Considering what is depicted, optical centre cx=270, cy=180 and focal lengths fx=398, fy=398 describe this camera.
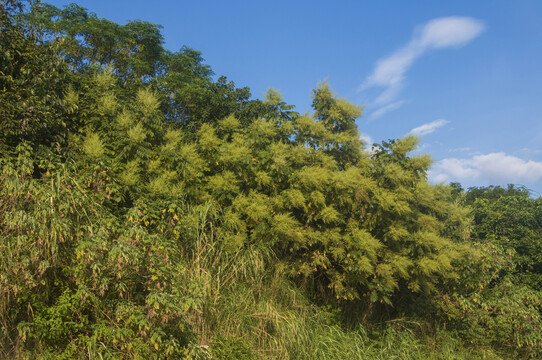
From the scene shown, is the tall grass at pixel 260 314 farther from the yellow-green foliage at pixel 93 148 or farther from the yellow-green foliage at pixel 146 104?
the yellow-green foliage at pixel 146 104

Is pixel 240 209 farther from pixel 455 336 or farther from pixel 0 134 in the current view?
pixel 455 336

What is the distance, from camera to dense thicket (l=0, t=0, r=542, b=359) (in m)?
4.09

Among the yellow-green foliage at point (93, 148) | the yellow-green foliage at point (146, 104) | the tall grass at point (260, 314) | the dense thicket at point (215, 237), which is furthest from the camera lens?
the yellow-green foliage at point (146, 104)

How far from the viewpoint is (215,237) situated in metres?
5.96

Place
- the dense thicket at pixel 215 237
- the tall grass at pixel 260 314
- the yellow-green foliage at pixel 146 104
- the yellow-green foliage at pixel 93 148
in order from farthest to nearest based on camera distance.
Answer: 1. the yellow-green foliage at pixel 146 104
2. the yellow-green foliage at pixel 93 148
3. the tall grass at pixel 260 314
4. the dense thicket at pixel 215 237

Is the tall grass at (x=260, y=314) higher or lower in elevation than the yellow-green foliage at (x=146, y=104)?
lower

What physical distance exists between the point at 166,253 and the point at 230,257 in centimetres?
118

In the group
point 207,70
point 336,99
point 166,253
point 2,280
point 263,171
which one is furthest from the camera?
point 207,70

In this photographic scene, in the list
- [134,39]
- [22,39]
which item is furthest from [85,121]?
[134,39]

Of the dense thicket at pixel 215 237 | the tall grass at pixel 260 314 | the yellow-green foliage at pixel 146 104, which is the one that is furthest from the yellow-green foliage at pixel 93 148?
the tall grass at pixel 260 314

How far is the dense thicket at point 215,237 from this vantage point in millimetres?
4094

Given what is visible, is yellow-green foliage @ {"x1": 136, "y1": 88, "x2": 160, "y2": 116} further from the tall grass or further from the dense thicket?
the tall grass

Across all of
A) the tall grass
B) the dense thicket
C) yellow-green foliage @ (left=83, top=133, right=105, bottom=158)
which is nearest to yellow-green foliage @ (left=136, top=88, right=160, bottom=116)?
the dense thicket

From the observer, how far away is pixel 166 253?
475cm
